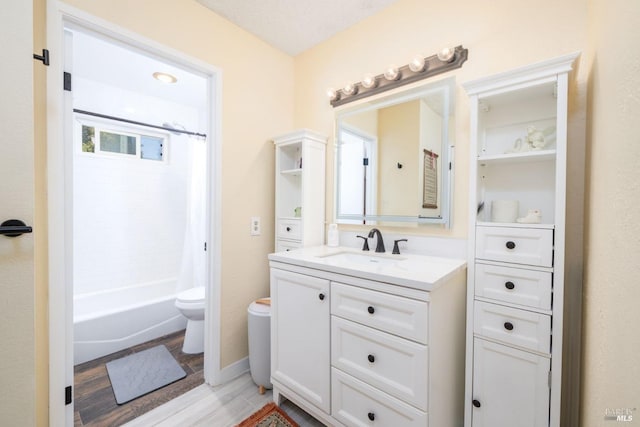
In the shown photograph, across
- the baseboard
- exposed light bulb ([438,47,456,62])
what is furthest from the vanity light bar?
the baseboard

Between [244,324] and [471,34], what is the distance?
91.7 inches

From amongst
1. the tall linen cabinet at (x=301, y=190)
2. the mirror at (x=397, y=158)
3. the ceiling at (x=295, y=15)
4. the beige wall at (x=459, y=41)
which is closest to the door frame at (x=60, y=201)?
the ceiling at (x=295, y=15)

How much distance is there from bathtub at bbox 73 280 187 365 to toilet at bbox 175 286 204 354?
430 mm

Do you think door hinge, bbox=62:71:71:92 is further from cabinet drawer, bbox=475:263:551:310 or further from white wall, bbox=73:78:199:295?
cabinet drawer, bbox=475:263:551:310

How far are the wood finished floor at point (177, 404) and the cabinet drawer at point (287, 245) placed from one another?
3.10 feet

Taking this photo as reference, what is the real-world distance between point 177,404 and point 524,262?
6.67 ft

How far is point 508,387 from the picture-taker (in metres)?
1.08

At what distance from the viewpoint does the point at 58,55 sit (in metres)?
1.16

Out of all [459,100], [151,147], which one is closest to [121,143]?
[151,147]

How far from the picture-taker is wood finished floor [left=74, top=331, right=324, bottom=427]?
4.67 feet

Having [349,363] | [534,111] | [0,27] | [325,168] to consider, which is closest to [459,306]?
[349,363]

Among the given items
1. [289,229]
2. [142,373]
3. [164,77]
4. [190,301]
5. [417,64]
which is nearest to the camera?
[417,64]

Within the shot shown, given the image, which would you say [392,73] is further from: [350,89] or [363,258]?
[363,258]

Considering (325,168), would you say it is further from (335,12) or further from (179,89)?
(179,89)
